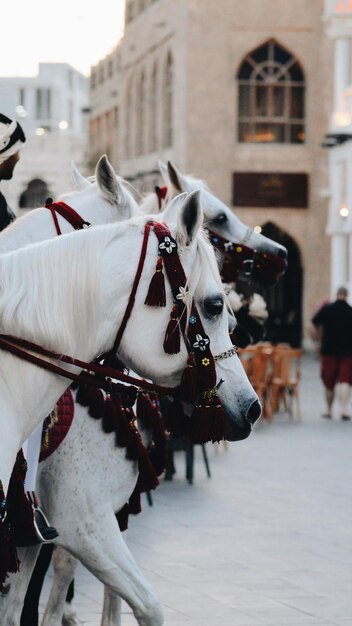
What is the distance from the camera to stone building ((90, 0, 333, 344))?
43.7 metres

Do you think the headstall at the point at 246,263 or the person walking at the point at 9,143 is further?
the headstall at the point at 246,263

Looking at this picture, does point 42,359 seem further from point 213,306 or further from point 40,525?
point 40,525

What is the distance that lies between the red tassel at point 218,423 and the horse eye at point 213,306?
290mm

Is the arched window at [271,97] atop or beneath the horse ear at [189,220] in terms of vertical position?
atop

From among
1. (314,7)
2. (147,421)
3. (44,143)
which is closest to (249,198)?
(314,7)

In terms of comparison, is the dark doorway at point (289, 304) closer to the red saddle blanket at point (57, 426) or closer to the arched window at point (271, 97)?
the arched window at point (271, 97)

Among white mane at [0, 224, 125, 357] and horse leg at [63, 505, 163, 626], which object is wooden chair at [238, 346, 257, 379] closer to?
horse leg at [63, 505, 163, 626]

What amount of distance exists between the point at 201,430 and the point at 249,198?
40.1 m

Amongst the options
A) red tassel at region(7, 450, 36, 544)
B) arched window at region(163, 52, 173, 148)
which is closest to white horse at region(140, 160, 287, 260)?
red tassel at region(7, 450, 36, 544)

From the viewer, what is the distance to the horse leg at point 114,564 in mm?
5105

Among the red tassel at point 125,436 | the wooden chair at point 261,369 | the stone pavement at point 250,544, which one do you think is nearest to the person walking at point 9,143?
the red tassel at point 125,436

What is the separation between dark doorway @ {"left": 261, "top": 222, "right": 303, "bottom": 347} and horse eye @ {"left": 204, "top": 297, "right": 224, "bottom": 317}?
127 ft

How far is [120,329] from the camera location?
4387 mm

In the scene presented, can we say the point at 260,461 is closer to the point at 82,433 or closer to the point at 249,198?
the point at 82,433
